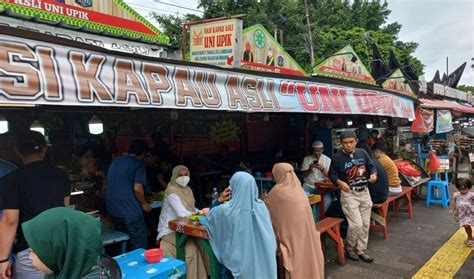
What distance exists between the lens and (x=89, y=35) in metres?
6.79

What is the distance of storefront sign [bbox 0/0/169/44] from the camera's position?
6.10 metres

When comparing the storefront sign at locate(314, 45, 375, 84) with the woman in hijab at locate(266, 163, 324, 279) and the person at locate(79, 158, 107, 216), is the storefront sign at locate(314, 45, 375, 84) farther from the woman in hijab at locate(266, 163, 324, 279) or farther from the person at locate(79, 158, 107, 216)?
the woman in hijab at locate(266, 163, 324, 279)

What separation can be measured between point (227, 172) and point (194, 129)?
52.2 inches

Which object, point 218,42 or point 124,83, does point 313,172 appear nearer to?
point 218,42

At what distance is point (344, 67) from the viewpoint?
11.1m

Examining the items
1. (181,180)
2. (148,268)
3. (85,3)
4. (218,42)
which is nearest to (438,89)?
(218,42)

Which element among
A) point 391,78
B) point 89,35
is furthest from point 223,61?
point 391,78

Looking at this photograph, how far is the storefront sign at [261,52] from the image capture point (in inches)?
372

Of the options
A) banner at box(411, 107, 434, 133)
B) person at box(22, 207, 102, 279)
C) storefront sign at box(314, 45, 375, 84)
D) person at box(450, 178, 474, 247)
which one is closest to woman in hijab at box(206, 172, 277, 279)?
person at box(22, 207, 102, 279)

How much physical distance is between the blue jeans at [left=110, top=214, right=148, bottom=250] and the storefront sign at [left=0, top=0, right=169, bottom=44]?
12.9 feet

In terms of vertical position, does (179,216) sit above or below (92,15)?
below

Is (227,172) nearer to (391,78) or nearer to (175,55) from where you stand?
(175,55)

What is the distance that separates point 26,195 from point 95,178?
2861 mm

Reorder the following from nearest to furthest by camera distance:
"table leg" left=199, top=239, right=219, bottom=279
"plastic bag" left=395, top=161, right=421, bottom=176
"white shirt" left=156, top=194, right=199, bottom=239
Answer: "table leg" left=199, top=239, right=219, bottom=279 → "white shirt" left=156, top=194, right=199, bottom=239 → "plastic bag" left=395, top=161, right=421, bottom=176
